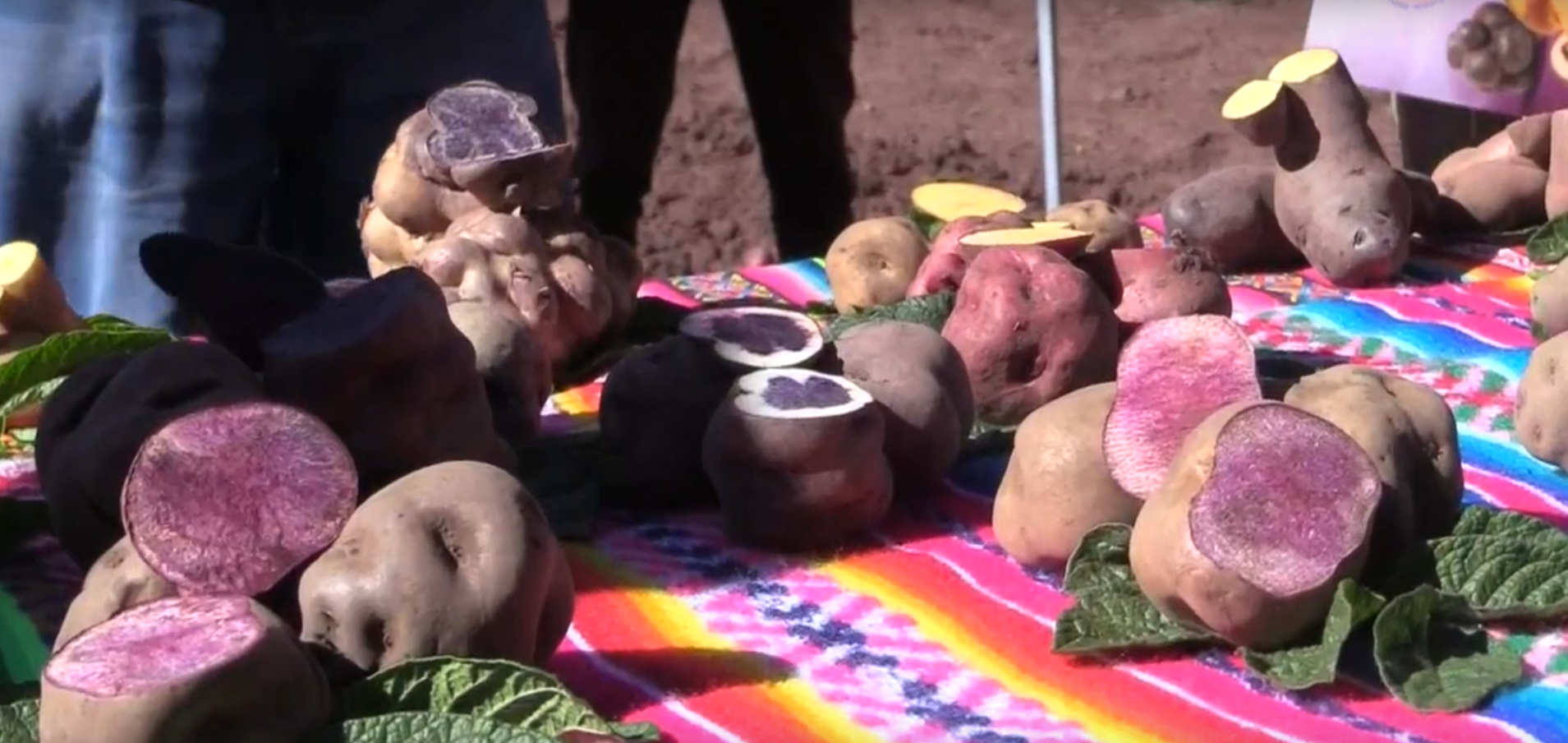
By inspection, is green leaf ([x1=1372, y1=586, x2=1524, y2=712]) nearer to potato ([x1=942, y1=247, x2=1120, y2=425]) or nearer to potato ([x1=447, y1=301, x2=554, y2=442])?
potato ([x1=942, y1=247, x2=1120, y2=425])

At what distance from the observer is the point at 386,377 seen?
1285 mm

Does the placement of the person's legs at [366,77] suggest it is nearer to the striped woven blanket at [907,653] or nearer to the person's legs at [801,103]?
the person's legs at [801,103]

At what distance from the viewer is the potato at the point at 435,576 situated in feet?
3.45

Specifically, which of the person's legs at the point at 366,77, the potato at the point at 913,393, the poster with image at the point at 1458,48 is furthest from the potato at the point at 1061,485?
the poster with image at the point at 1458,48

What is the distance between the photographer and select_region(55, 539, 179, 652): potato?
1.08 metres

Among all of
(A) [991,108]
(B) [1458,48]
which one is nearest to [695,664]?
(B) [1458,48]

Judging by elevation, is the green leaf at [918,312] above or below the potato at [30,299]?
below

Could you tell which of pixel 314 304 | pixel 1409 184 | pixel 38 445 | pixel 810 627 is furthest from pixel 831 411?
pixel 1409 184

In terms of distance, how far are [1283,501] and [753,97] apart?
6.78ft

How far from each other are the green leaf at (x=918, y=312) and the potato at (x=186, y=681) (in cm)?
79

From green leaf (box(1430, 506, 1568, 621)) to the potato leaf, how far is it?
0.57m

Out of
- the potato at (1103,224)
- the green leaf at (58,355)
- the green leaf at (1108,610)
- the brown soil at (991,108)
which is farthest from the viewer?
the brown soil at (991,108)

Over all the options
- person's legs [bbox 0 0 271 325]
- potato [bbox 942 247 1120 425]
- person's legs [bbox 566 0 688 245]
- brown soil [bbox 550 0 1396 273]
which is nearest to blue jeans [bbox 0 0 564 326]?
person's legs [bbox 0 0 271 325]

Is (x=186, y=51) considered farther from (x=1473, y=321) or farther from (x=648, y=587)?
(x=1473, y=321)
